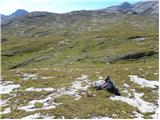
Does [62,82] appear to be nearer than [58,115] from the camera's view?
No

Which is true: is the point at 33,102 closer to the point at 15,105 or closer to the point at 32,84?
the point at 15,105

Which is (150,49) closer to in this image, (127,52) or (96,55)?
(127,52)

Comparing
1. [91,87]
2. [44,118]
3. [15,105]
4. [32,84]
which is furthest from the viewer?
[32,84]

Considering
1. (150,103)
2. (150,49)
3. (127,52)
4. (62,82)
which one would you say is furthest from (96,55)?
(150,103)

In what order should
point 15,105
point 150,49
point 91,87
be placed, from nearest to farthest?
point 15,105 < point 91,87 < point 150,49

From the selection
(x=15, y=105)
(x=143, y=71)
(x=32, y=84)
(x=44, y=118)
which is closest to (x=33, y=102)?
(x=15, y=105)

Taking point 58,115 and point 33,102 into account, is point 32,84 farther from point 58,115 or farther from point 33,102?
point 58,115

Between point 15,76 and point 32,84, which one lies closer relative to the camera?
point 32,84

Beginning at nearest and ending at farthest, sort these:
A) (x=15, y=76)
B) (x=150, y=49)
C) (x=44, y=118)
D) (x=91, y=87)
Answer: (x=44, y=118)
(x=91, y=87)
(x=15, y=76)
(x=150, y=49)

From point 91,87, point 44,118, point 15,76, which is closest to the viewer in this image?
point 44,118

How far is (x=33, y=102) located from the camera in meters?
38.3

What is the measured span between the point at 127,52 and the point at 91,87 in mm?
75177

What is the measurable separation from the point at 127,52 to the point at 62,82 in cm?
7179

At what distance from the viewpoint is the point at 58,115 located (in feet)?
107
